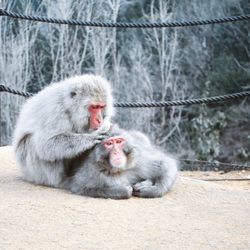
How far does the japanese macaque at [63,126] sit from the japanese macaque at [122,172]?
4.4 inches

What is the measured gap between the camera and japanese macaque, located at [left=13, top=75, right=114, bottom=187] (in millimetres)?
4930

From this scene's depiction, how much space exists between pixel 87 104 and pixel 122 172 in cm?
57

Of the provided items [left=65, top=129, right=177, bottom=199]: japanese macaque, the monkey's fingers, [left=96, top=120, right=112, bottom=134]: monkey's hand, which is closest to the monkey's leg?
[left=65, top=129, right=177, bottom=199]: japanese macaque

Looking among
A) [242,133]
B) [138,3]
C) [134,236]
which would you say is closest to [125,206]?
[134,236]

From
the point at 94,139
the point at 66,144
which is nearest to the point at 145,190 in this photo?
the point at 94,139

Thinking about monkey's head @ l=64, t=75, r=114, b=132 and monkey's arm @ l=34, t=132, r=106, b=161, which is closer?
monkey's arm @ l=34, t=132, r=106, b=161

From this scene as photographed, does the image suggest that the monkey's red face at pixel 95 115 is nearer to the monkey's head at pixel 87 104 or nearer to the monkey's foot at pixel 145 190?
the monkey's head at pixel 87 104

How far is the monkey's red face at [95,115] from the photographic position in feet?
16.5

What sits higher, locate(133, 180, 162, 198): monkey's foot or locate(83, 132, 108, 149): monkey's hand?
locate(83, 132, 108, 149): monkey's hand

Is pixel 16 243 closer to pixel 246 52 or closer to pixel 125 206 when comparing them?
pixel 125 206

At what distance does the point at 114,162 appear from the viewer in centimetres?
478

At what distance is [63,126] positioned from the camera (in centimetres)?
498

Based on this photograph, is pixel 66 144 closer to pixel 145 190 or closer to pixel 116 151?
pixel 116 151

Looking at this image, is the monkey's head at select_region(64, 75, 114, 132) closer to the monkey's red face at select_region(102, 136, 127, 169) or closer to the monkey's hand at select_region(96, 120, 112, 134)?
the monkey's hand at select_region(96, 120, 112, 134)
